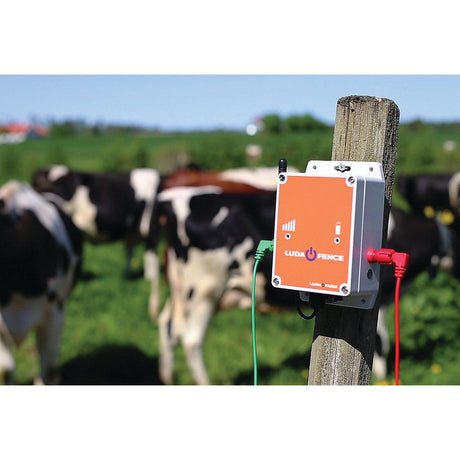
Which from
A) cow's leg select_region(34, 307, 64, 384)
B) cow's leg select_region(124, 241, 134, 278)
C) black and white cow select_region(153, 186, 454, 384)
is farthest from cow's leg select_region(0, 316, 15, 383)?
cow's leg select_region(124, 241, 134, 278)

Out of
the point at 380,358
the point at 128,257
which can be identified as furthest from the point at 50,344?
the point at 128,257

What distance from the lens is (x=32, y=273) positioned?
3.93m

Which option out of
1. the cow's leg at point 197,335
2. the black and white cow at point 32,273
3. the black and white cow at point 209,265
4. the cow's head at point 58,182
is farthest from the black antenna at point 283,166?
the cow's head at point 58,182

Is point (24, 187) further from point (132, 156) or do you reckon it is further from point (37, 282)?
point (132, 156)

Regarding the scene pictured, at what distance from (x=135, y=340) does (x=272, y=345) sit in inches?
49.2

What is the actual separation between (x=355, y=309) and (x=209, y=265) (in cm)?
295

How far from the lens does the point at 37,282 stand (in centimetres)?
396

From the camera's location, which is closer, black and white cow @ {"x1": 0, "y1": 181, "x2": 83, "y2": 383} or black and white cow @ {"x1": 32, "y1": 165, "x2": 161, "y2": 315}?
black and white cow @ {"x1": 0, "y1": 181, "x2": 83, "y2": 383}

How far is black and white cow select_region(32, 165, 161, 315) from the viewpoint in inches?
330

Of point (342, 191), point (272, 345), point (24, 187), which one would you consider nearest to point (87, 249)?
point (272, 345)

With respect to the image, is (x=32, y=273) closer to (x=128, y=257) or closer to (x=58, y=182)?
(x=128, y=257)

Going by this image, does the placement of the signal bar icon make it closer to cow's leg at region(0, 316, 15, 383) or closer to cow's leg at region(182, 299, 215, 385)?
cow's leg at region(0, 316, 15, 383)

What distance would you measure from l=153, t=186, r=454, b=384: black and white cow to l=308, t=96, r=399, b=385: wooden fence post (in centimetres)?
266

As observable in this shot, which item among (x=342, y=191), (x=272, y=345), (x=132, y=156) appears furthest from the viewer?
(x=132, y=156)
